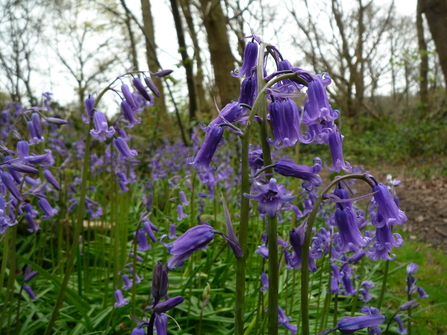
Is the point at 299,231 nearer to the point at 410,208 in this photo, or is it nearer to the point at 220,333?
the point at 220,333

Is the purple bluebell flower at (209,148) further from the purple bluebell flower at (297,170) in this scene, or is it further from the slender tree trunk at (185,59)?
the slender tree trunk at (185,59)

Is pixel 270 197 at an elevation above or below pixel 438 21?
below

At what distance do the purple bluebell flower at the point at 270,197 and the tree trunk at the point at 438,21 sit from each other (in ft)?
32.7

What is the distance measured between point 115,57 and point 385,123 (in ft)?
55.9

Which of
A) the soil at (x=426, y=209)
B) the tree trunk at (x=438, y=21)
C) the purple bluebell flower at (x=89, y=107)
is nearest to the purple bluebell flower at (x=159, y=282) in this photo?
the purple bluebell flower at (x=89, y=107)

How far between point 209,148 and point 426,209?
669cm

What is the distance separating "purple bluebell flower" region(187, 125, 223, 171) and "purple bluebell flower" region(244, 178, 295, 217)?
0.19 m

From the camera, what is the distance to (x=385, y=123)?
18.5m

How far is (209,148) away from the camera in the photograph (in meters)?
1.14

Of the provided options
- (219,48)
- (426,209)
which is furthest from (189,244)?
(219,48)

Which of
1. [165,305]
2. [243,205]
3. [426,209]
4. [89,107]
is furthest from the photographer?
[426,209]

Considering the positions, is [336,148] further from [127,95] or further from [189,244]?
[127,95]

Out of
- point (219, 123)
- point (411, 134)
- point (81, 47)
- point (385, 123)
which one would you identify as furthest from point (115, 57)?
point (219, 123)

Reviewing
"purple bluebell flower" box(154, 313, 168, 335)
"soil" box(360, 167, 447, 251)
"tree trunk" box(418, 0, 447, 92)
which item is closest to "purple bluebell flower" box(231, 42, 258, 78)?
"purple bluebell flower" box(154, 313, 168, 335)
